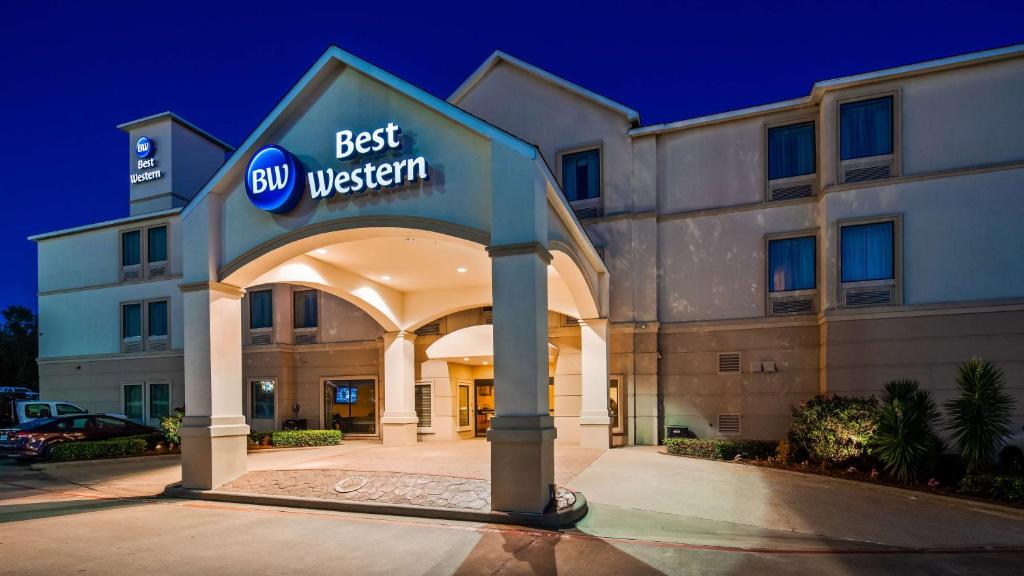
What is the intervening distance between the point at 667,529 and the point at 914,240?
11835 millimetres

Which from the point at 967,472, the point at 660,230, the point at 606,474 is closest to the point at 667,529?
the point at 606,474

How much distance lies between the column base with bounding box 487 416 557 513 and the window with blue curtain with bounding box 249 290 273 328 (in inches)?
717

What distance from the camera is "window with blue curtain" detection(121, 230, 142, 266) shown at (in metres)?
27.2

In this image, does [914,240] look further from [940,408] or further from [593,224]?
[593,224]

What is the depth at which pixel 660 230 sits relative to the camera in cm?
1962

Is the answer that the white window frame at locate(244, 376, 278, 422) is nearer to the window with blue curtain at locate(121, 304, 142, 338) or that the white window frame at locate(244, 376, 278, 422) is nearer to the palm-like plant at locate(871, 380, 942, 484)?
the window with blue curtain at locate(121, 304, 142, 338)

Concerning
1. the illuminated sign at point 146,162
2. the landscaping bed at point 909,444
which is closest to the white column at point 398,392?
the landscaping bed at point 909,444

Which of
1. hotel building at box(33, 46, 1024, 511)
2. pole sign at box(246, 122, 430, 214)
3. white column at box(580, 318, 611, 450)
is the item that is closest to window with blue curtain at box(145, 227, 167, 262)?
hotel building at box(33, 46, 1024, 511)

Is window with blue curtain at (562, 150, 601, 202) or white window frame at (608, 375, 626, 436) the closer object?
white window frame at (608, 375, 626, 436)

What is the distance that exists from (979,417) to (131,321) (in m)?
30.3

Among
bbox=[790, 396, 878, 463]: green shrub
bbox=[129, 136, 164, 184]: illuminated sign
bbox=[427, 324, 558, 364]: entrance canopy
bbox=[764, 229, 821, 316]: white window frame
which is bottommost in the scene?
bbox=[790, 396, 878, 463]: green shrub

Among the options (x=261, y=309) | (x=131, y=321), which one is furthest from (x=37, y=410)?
(x=261, y=309)

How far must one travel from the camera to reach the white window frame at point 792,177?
18000 mm

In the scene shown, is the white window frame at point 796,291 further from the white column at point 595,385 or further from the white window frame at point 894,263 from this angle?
the white column at point 595,385
